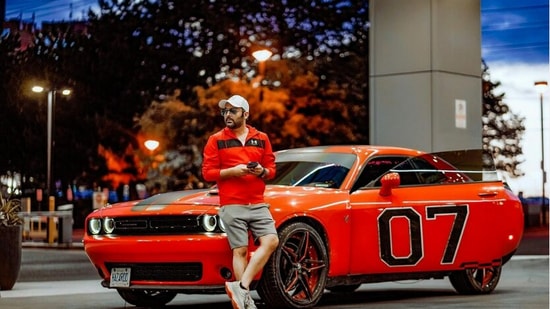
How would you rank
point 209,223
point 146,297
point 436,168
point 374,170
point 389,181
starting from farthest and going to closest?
point 436,168
point 374,170
point 146,297
point 389,181
point 209,223

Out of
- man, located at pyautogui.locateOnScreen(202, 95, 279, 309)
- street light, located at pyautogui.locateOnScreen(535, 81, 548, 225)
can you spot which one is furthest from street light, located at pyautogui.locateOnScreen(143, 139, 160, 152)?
man, located at pyautogui.locateOnScreen(202, 95, 279, 309)

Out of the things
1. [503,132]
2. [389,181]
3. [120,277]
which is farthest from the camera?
[503,132]

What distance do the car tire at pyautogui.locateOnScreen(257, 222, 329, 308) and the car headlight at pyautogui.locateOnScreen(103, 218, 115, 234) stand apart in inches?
58.1

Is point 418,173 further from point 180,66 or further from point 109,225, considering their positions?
point 180,66

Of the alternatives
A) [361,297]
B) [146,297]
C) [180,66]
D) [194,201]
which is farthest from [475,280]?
[180,66]

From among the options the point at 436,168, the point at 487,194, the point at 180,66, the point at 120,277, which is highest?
the point at 180,66

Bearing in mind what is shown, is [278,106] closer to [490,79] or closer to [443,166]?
[490,79]

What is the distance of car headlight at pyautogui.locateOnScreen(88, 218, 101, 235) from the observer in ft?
34.1

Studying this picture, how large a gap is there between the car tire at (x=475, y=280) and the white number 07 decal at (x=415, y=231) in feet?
1.75

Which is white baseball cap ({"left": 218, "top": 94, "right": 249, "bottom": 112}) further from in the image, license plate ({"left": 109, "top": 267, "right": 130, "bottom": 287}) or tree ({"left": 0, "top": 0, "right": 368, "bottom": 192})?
tree ({"left": 0, "top": 0, "right": 368, "bottom": 192})

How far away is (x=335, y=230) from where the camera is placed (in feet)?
34.3

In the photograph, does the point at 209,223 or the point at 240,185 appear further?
the point at 209,223

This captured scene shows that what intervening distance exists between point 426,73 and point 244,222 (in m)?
8.71

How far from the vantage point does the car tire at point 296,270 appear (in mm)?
9703
